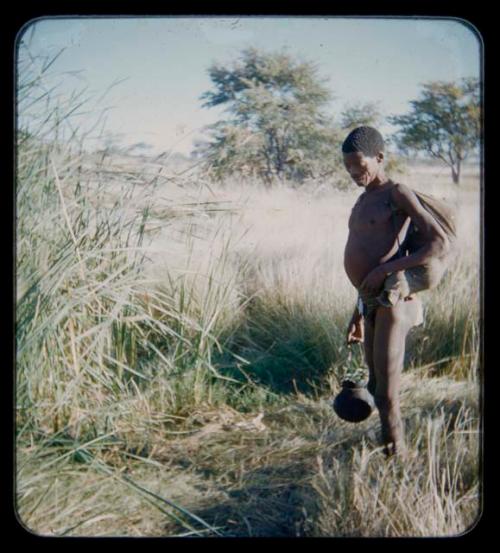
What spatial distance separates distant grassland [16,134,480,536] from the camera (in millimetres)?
2537

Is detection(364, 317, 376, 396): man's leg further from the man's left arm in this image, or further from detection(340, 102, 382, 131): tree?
detection(340, 102, 382, 131): tree

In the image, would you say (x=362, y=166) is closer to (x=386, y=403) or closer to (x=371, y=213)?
(x=371, y=213)

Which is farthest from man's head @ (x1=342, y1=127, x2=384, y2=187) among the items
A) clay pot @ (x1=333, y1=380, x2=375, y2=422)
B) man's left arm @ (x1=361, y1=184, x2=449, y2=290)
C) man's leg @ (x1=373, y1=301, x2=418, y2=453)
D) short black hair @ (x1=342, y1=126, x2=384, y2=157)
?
clay pot @ (x1=333, y1=380, x2=375, y2=422)

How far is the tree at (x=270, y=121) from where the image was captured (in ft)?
8.50

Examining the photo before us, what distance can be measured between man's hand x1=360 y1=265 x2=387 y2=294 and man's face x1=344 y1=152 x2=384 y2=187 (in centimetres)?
30

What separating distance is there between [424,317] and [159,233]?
987 mm

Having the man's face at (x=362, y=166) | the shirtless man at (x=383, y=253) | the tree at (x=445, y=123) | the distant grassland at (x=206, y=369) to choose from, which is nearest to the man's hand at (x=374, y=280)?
the shirtless man at (x=383, y=253)

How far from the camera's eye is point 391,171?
102 inches

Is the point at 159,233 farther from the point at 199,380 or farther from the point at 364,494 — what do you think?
the point at 364,494

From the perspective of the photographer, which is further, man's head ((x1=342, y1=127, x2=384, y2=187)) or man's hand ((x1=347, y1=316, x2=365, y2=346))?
man's hand ((x1=347, y1=316, x2=365, y2=346))

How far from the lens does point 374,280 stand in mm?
2572

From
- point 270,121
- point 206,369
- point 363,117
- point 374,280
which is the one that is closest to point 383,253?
point 374,280

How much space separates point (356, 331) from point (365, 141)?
2.25ft
